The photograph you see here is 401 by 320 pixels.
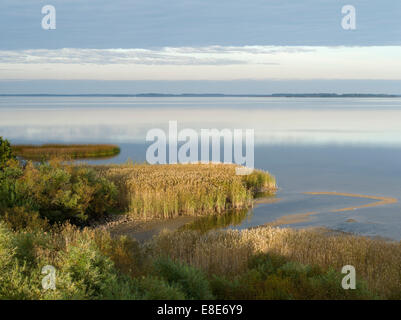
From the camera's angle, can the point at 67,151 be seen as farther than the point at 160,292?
Yes

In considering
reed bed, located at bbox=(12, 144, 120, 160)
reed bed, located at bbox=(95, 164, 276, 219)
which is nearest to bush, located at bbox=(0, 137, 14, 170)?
reed bed, located at bbox=(95, 164, 276, 219)

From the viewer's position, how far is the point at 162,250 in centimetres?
1231

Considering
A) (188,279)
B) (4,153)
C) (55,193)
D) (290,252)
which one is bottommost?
(290,252)

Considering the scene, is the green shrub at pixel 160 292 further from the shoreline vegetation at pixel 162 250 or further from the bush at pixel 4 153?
the bush at pixel 4 153

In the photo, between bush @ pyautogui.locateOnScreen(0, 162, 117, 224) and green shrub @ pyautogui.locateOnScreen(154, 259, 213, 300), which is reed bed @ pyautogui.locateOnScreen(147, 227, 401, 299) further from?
bush @ pyautogui.locateOnScreen(0, 162, 117, 224)

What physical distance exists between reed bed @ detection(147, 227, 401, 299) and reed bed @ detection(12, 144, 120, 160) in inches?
1204

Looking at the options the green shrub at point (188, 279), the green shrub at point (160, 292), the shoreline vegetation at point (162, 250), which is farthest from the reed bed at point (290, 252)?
the green shrub at point (160, 292)

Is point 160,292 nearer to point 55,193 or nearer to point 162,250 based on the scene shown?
point 162,250

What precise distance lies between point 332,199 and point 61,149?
1086 inches

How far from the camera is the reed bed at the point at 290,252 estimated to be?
10.4 m

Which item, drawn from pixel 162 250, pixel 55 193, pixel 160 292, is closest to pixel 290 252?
pixel 162 250

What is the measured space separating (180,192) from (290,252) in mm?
10084
